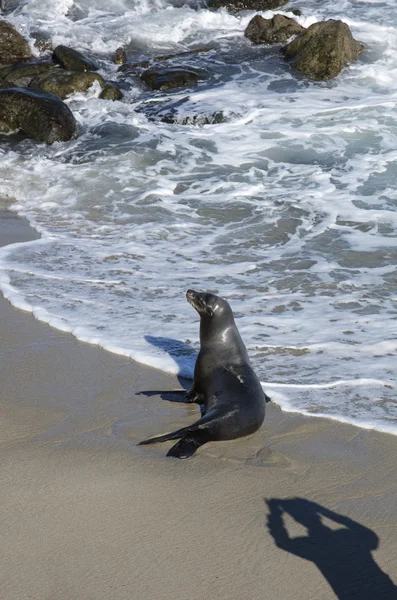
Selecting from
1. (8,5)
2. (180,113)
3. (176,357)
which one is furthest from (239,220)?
(8,5)

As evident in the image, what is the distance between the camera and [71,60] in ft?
52.3

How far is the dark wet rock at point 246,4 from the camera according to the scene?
66.9 ft

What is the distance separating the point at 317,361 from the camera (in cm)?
558

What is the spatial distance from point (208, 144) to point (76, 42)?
24.6 ft

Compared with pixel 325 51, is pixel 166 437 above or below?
below

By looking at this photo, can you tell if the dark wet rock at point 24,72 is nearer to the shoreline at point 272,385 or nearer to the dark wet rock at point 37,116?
the dark wet rock at point 37,116

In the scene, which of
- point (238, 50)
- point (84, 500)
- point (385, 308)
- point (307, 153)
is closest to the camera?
point (84, 500)

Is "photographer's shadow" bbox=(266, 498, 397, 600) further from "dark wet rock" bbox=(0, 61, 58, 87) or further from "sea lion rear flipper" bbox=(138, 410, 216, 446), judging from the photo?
"dark wet rock" bbox=(0, 61, 58, 87)

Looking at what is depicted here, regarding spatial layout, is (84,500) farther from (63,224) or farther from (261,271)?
(63,224)

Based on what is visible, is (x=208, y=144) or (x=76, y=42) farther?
(x=76, y=42)

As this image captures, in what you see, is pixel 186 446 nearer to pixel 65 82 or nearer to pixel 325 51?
pixel 65 82

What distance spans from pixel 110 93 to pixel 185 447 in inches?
459

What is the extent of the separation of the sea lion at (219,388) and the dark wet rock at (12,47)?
13.1 metres

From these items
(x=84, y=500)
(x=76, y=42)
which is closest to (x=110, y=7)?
(x=76, y=42)
